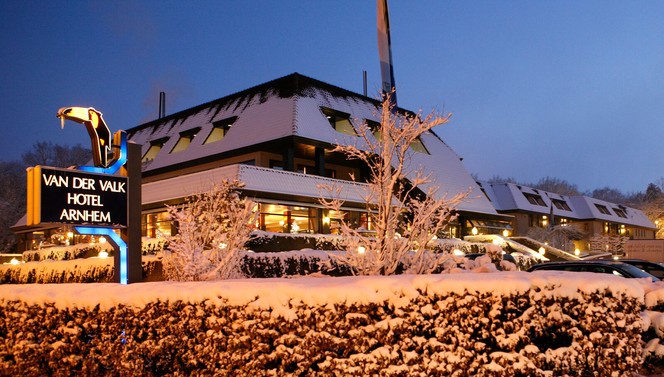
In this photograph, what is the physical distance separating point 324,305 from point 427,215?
5023 millimetres

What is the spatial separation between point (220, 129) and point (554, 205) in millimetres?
42013

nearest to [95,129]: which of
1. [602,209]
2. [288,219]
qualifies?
[288,219]

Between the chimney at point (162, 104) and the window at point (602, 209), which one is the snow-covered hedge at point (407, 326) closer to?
the chimney at point (162, 104)

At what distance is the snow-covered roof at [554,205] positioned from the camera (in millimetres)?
59406

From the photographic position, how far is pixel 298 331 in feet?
21.2

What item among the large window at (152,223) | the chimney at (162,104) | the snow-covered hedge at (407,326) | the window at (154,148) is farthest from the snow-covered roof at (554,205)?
the snow-covered hedge at (407,326)

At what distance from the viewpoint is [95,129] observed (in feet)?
42.1

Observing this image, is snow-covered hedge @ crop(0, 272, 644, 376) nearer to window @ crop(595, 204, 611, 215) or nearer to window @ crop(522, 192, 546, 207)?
window @ crop(522, 192, 546, 207)

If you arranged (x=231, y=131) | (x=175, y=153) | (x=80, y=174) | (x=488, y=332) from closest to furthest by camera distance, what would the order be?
1. (x=488, y=332)
2. (x=80, y=174)
3. (x=231, y=131)
4. (x=175, y=153)

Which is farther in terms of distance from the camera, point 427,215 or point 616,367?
point 427,215

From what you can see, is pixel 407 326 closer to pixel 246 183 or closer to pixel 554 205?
pixel 246 183

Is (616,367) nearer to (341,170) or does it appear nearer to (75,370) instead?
(75,370)

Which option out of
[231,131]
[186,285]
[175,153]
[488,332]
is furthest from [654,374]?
[175,153]

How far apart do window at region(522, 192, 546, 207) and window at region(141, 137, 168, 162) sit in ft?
124
